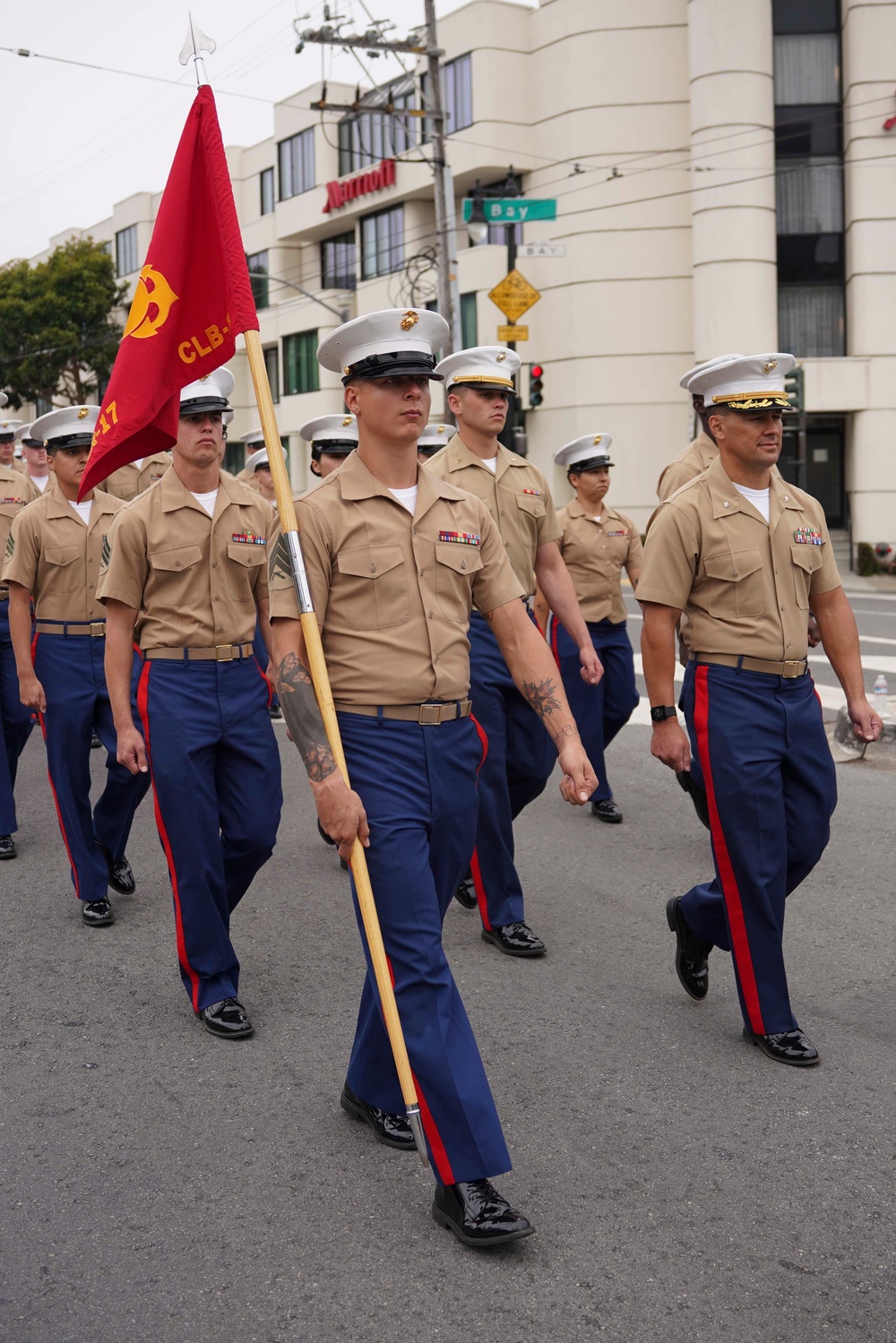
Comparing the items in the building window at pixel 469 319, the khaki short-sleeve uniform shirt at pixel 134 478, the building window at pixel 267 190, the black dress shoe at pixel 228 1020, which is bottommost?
the black dress shoe at pixel 228 1020

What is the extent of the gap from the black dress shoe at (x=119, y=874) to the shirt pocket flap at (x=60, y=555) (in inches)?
54.5

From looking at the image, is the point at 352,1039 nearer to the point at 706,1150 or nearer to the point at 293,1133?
the point at 293,1133

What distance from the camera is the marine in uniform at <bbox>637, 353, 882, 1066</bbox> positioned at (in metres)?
4.65

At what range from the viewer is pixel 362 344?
3.92 metres

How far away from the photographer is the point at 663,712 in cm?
485

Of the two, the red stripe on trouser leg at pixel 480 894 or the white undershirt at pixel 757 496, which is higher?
the white undershirt at pixel 757 496

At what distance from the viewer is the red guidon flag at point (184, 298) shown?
4148 millimetres

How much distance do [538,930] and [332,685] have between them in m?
2.59

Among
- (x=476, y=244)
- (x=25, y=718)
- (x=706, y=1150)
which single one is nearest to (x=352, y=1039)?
(x=706, y=1150)

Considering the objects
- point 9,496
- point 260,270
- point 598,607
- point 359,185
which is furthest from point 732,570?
point 260,270

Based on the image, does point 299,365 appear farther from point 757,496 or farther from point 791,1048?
point 791,1048

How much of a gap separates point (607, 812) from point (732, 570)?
359 cm

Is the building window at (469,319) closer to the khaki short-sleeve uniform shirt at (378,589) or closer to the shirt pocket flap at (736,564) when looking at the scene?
the shirt pocket flap at (736,564)

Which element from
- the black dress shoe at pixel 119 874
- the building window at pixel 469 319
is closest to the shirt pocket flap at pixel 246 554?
the black dress shoe at pixel 119 874
